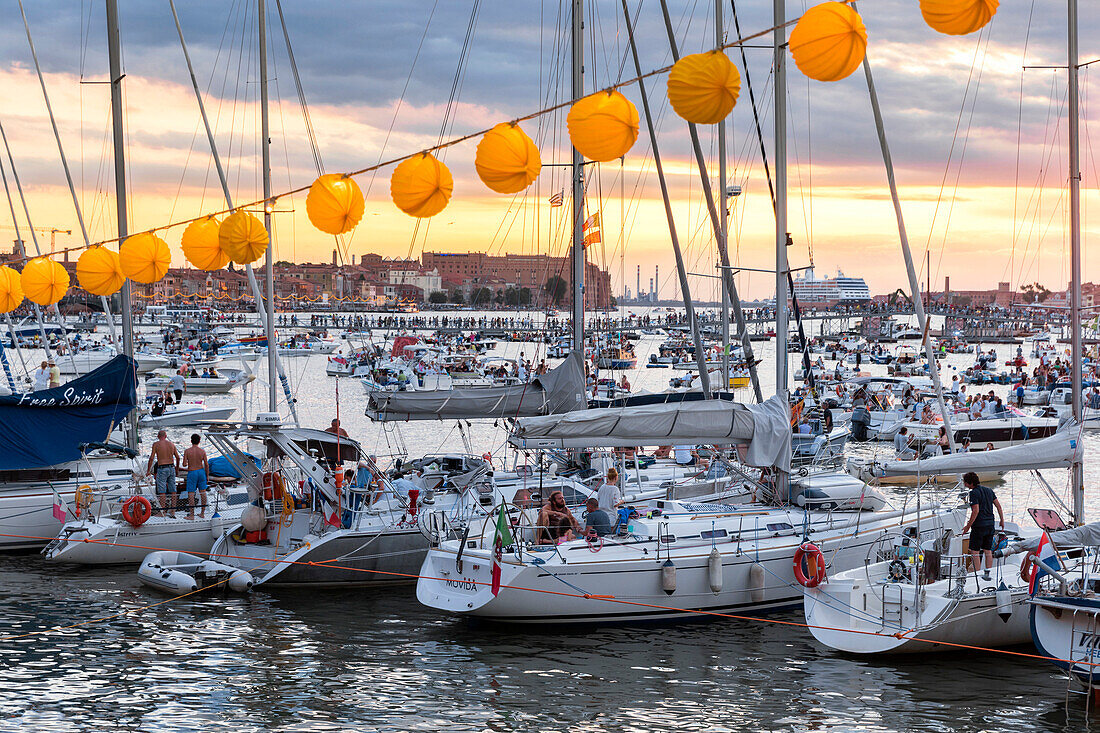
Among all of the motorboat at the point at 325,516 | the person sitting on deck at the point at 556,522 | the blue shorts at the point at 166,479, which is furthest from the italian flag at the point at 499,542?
the blue shorts at the point at 166,479

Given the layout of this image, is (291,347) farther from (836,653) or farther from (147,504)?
(836,653)

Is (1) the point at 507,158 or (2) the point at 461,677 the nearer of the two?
(1) the point at 507,158

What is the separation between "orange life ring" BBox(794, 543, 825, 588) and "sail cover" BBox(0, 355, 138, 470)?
45.4 ft

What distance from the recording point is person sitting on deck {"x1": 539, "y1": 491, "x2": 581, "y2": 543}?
15.5 meters

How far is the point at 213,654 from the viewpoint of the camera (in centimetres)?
1436

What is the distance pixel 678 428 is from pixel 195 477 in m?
9.27

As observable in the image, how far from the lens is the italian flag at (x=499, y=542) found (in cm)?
1471

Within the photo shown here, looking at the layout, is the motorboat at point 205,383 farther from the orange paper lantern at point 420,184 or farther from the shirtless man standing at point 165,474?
the orange paper lantern at point 420,184

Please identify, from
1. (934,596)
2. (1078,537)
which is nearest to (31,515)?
A: (934,596)

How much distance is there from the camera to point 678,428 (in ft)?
53.4

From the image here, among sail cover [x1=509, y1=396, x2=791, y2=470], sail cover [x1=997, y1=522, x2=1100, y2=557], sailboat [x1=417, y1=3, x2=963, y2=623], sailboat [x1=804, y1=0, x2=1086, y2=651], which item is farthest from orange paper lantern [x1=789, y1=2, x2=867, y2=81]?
sail cover [x1=997, y1=522, x2=1100, y2=557]

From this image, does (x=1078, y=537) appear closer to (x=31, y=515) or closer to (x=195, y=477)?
(x=195, y=477)

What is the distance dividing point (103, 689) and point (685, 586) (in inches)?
303

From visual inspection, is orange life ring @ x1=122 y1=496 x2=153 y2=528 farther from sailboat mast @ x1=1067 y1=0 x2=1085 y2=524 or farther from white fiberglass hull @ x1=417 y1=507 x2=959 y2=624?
sailboat mast @ x1=1067 y1=0 x2=1085 y2=524
